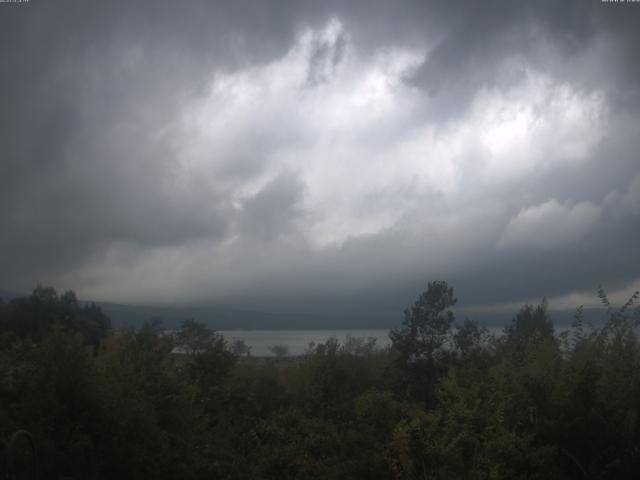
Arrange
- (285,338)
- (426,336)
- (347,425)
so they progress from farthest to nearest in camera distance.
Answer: (285,338)
(426,336)
(347,425)

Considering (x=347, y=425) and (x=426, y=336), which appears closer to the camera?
(x=347, y=425)

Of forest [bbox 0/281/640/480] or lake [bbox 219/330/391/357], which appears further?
lake [bbox 219/330/391/357]

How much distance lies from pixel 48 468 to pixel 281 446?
882 cm

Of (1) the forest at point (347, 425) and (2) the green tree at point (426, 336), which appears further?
(2) the green tree at point (426, 336)

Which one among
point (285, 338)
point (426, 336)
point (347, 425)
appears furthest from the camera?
point (285, 338)

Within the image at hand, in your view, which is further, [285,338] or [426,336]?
[285,338]

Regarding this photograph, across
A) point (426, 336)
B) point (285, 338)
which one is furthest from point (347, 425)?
point (285, 338)

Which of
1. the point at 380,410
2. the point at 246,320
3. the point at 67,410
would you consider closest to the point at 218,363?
the point at 380,410

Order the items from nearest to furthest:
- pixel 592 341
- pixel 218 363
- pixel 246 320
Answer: pixel 592 341 → pixel 218 363 → pixel 246 320

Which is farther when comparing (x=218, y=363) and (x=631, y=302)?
(x=218, y=363)

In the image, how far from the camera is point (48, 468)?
13.3 metres

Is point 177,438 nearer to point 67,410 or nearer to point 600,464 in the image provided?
point 67,410

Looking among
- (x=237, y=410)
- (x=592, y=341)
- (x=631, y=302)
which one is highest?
(x=631, y=302)

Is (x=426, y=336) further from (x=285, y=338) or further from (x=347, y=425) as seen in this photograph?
(x=285, y=338)
